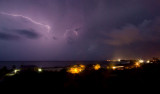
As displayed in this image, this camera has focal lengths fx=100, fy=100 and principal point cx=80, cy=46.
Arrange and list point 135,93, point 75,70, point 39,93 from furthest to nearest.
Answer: point 75,70, point 39,93, point 135,93

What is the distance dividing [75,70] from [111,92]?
44.0ft

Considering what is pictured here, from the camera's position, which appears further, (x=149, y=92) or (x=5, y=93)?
(x=5, y=93)

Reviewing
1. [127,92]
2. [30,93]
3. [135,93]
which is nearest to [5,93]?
[30,93]

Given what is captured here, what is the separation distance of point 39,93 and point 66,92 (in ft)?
7.10

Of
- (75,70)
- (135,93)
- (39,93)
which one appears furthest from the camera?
(75,70)

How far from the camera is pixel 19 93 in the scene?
8156 millimetres

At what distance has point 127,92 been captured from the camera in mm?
7719

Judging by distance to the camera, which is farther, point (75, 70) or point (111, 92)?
point (75, 70)

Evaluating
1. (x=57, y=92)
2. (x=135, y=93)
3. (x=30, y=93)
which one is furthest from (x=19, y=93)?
(x=135, y=93)

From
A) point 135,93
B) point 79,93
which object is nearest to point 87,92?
point 79,93

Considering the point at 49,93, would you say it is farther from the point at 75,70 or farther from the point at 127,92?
the point at 75,70

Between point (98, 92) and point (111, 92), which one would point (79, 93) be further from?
point (111, 92)

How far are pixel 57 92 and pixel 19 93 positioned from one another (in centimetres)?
311

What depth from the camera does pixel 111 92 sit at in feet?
25.7
